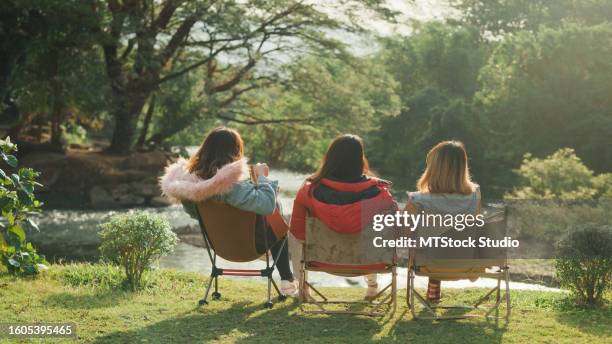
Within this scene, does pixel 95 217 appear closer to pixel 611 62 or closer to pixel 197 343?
pixel 197 343

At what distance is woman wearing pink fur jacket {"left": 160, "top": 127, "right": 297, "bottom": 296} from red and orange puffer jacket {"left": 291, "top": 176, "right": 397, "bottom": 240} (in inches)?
Result: 10.4

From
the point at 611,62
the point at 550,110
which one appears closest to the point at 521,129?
the point at 550,110

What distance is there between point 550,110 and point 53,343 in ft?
92.8

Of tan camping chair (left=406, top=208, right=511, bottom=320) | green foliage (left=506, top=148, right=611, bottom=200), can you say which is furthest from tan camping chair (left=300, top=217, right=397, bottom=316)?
green foliage (left=506, top=148, right=611, bottom=200)

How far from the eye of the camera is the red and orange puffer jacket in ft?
17.7

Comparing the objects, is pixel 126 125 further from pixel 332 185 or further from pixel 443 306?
pixel 443 306

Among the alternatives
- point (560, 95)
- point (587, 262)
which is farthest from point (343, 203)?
point (560, 95)

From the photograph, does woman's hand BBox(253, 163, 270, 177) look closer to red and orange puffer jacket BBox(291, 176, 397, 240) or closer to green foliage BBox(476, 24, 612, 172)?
red and orange puffer jacket BBox(291, 176, 397, 240)

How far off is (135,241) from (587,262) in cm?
383

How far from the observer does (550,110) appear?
3019 cm

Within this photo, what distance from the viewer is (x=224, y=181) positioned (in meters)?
5.50

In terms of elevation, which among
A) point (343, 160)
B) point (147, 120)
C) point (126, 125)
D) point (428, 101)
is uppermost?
point (428, 101)

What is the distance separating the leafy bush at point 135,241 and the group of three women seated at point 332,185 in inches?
40.2

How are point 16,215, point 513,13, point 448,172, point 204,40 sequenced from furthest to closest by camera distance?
point 513,13, point 204,40, point 16,215, point 448,172
